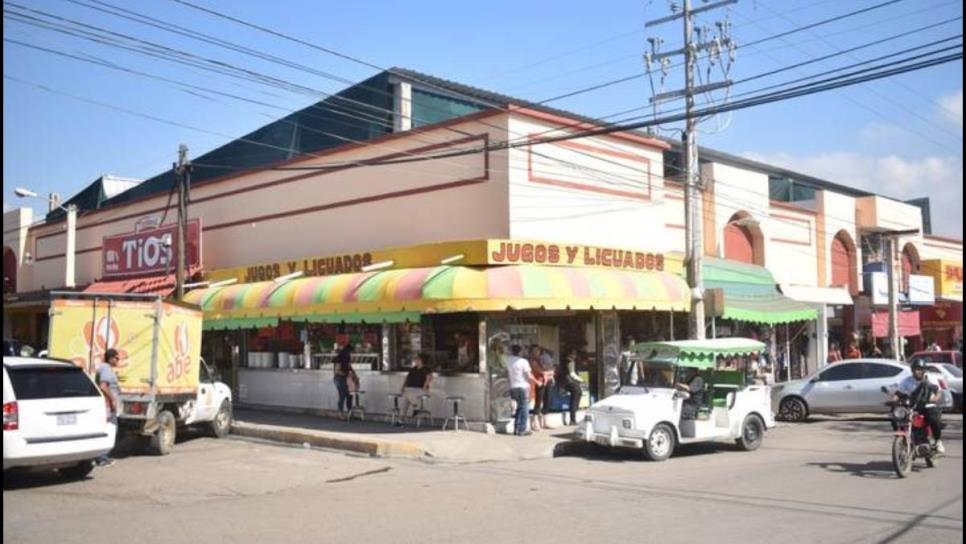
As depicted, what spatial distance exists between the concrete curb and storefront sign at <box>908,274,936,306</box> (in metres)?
28.4

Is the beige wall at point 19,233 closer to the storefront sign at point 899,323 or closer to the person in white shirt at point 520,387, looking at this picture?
the person in white shirt at point 520,387

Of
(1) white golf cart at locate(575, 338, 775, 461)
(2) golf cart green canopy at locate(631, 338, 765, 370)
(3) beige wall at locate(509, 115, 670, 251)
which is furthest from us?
(3) beige wall at locate(509, 115, 670, 251)

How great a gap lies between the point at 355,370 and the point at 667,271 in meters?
7.55

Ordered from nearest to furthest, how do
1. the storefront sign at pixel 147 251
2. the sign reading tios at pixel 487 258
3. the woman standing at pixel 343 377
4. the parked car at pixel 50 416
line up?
the parked car at pixel 50 416
the sign reading tios at pixel 487 258
the woman standing at pixel 343 377
the storefront sign at pixel 147 251

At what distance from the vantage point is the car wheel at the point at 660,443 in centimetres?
1395

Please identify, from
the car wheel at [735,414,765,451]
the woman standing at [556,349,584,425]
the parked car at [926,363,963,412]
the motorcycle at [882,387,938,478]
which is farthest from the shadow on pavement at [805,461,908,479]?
the parked car at [926,363,963,412]

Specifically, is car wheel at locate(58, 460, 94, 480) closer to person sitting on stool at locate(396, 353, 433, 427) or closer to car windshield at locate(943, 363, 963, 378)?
person sitting on stool at locate(396, 353, 433, 427)

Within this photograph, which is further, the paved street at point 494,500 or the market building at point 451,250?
the market building at point 451,250

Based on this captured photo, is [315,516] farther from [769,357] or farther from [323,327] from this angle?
[769,357]

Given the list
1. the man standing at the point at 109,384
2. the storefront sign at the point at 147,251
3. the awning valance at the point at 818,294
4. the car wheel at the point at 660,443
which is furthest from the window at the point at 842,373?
the storefront sign at the point at 147,251

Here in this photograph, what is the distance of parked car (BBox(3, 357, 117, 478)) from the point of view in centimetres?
1056

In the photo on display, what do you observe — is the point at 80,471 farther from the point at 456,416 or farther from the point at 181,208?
the point at 181,208

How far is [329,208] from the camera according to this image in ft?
72.6

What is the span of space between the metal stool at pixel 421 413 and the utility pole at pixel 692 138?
232 inches
